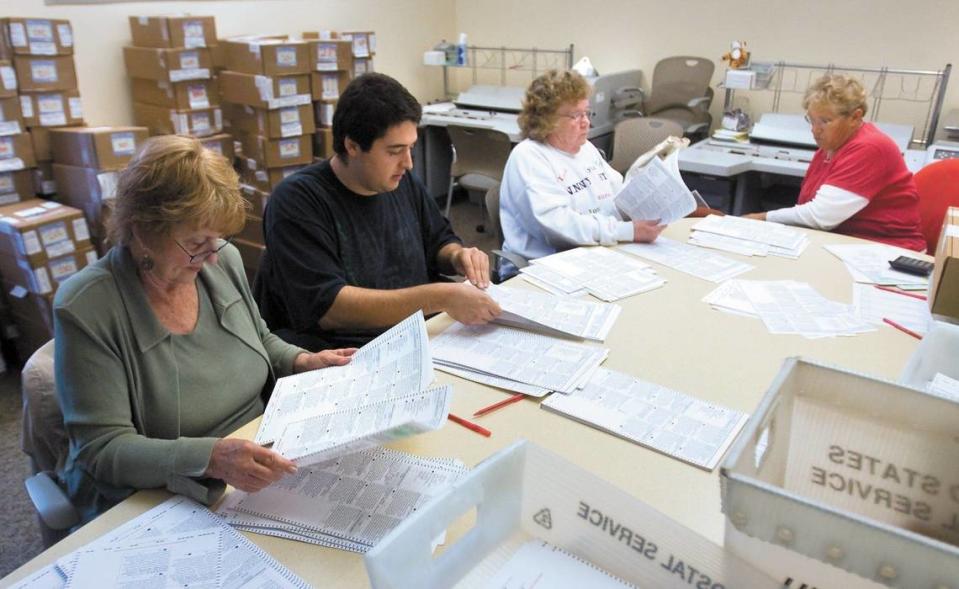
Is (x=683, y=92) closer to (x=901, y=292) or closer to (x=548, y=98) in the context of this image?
(x=548, y=98)

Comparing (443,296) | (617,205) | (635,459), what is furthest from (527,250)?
(635,459)

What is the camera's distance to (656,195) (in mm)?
2131

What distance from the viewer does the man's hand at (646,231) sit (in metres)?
2.18

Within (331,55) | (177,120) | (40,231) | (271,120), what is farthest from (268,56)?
(40,231)

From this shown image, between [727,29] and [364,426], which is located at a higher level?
[727,29]

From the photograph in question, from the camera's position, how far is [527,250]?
238cm

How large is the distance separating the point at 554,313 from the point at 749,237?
101 cm

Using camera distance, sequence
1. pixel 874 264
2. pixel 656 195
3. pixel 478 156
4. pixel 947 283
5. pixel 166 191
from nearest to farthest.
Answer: pixel 166 191
pixel 947 283
pixel 874 264
pixel 656 195
pixel 478 156

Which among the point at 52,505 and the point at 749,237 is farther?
the point at 749,237

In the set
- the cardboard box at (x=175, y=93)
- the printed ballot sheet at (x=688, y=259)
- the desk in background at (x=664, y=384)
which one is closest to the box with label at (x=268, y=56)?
the cardboard box at (x=175, y=93)

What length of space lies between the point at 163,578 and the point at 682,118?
433cm

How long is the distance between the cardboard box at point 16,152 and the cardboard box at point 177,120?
60 centimetres

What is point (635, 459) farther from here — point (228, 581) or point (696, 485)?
point (228, 581)

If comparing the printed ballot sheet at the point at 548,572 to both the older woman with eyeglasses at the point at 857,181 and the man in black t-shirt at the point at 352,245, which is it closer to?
the man in black t-shirt at the point at 352,245
